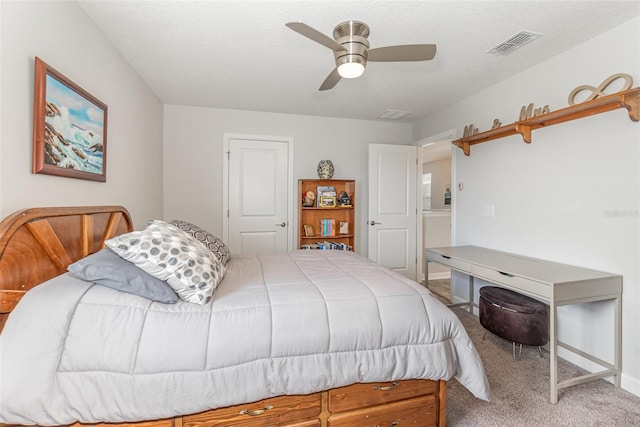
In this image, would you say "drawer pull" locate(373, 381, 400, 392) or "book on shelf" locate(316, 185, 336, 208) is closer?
"drawer pull" locate(373, 381, 400, 392)

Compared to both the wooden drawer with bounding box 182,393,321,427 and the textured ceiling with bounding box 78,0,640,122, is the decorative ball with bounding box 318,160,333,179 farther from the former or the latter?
the wooden drawer with bounding box 182,393,321,427

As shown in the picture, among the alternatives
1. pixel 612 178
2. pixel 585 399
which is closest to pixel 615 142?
pixel 612 178

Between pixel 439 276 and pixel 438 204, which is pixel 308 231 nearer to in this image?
pixel 439 276

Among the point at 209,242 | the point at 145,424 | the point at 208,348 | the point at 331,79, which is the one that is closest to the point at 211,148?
the point at 209,242

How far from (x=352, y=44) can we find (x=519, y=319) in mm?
2347

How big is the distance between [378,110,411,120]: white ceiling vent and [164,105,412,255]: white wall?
0.60 m

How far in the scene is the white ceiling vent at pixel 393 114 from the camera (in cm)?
406

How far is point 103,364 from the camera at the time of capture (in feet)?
3.85

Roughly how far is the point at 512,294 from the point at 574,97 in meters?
1.66

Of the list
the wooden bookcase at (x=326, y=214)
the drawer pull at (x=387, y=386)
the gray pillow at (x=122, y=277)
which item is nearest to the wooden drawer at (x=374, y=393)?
the drawer pull at (x=387, y=386)

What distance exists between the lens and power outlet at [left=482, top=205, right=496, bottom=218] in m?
3.11

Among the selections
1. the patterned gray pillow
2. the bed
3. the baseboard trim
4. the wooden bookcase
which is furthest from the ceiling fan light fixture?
the baseboard trim

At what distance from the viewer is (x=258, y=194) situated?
4074 mm

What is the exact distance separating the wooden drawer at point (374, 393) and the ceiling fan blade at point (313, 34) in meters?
1.80
